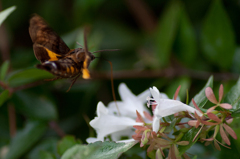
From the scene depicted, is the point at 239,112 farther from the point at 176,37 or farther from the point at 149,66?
the point at 149,66

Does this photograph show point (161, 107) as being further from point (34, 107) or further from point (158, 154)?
point (34, 107)

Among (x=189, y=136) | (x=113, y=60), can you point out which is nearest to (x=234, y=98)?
(x=189, y=136)

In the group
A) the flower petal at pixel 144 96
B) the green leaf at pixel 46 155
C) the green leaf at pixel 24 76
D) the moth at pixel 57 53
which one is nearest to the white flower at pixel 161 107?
the moth at pixel 57 53

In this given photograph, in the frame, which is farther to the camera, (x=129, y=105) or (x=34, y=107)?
(x=34, y=107)

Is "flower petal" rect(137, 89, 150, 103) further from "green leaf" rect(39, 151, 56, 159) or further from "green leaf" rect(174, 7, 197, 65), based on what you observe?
"green leaf" rect(174, 7, 197, 65)

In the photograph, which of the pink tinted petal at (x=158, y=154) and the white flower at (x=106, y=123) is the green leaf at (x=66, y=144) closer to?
the white flower at (x=106, y=123)

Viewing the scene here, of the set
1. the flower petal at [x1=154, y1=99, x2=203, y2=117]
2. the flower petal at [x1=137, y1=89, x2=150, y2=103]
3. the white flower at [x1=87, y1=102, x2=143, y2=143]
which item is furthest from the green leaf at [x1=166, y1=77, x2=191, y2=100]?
the flower petal at [x1=154, y1=99, x2=203, y2=117]
